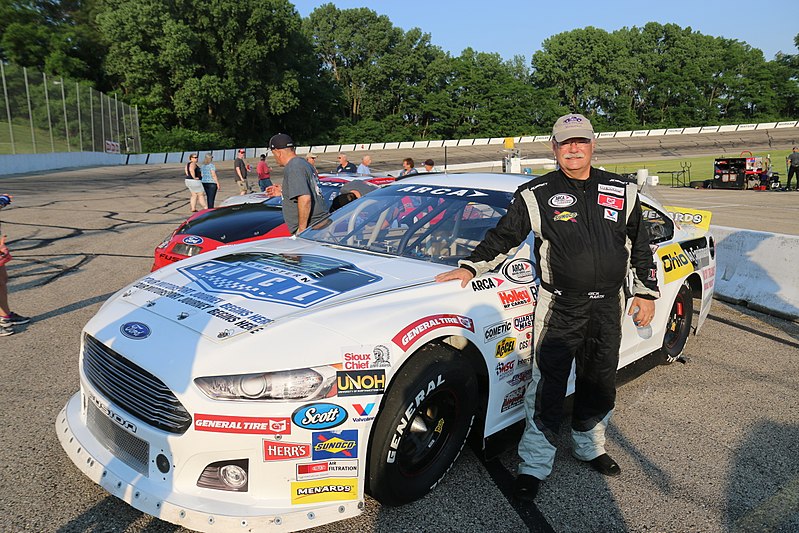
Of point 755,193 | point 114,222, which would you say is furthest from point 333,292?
point 755,193

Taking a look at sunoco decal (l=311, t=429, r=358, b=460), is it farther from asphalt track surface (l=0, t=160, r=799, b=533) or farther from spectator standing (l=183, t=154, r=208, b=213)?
spectator standing (l=183, t=154, r=208, b=213)

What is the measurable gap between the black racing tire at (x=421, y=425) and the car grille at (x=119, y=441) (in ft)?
3.13

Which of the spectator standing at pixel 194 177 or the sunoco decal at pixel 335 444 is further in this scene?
the spectator standing at pixel 194 177

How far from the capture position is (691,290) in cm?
481

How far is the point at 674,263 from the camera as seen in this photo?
4363 millimetres

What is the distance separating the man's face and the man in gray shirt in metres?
2.83

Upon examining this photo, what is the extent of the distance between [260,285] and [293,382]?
0.78 meters

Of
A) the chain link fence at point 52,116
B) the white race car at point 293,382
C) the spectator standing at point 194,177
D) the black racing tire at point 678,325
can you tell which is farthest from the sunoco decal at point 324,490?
the chain link fence at point 52,116

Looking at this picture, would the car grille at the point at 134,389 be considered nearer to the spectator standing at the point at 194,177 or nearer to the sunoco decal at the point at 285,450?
the sunoco decal at the point at 285,450

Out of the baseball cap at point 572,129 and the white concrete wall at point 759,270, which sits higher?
the baseball cap at point 572,129

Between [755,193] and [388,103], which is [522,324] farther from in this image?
[388,103]

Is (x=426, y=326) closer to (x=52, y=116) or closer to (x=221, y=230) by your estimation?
(x=221, y=230)

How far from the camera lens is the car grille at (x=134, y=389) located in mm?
2326

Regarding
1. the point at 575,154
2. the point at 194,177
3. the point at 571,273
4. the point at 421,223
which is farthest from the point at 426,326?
the point at 194,177
